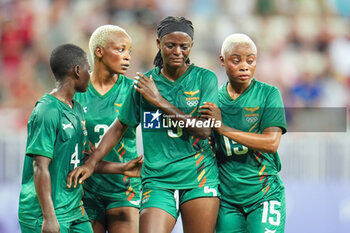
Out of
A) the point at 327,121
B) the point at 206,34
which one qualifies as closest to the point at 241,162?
the point at 327,121

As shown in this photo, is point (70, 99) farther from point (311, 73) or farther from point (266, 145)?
point (311, 73)

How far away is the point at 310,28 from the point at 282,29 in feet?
1.56

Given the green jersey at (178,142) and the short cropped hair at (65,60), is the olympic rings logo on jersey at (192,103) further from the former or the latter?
the short cropped hair at (65,60)

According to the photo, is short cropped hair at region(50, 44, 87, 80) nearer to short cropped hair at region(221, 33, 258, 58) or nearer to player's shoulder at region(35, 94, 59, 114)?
player's shoulder at region(35, 94, 59, 114)

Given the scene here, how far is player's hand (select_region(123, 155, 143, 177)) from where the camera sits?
425 centimetres

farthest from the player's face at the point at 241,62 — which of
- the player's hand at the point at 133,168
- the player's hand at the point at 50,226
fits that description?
the player's hand at the point at 50,226

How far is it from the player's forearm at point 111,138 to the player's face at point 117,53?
52 centimetres

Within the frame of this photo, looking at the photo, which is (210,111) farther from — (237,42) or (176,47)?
(237,42)

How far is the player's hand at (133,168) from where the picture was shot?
4254mm

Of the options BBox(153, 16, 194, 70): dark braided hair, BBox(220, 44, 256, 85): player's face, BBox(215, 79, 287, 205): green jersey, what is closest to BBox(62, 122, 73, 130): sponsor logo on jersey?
BBox(153, 16, 194, 70): dark braided hair

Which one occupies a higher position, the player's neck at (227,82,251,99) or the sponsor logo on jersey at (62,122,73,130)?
the player's neck at (227,82,251,99)

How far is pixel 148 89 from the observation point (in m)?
3.86

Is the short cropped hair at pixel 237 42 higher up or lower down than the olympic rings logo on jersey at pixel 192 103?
higher up

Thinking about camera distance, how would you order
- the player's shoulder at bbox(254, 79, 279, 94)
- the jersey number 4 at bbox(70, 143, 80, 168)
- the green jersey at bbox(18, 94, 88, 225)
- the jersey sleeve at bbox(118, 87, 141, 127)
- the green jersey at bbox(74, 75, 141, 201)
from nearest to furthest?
the green jersey at bbox(18, 94, 88, 225), the jersey number 4 at bbox(70, 143, 80, 168), the jersey sleeve at bbox(118, 87, 141, 127), the player's shoulder at bbox(254, 79, 279, 94), the green jersey at bbox(74, 75, 141, 201)
